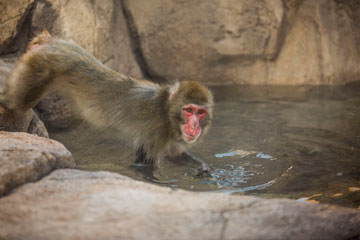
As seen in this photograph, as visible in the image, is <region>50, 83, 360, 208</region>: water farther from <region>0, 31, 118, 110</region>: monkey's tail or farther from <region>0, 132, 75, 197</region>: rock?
<region>0, 132, 75, 197</region>: rock

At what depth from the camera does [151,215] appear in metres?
2.63

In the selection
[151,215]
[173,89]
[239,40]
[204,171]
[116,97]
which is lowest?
[204,171]

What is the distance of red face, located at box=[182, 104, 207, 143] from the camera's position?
4.38 meters

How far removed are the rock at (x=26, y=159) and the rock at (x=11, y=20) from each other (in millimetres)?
1948

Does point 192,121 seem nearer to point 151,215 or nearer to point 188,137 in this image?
point 188,137

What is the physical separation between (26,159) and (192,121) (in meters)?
1.71

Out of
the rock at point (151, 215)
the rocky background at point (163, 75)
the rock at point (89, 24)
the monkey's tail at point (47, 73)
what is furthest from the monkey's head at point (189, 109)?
the rock at point (89, 24)

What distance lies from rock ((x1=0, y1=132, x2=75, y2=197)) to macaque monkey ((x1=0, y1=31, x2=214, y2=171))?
0.79 metres

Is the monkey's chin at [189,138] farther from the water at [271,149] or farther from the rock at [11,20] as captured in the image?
the rock at [11,20]

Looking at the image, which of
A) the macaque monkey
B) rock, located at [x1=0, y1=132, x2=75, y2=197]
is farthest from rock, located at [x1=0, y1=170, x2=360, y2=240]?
the macaque monkey

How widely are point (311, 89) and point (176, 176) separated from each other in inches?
169

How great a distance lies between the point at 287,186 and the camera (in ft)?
14.4

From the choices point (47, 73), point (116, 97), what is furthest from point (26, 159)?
point (116, 97)

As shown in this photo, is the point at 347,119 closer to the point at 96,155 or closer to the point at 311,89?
the point at 311,89
